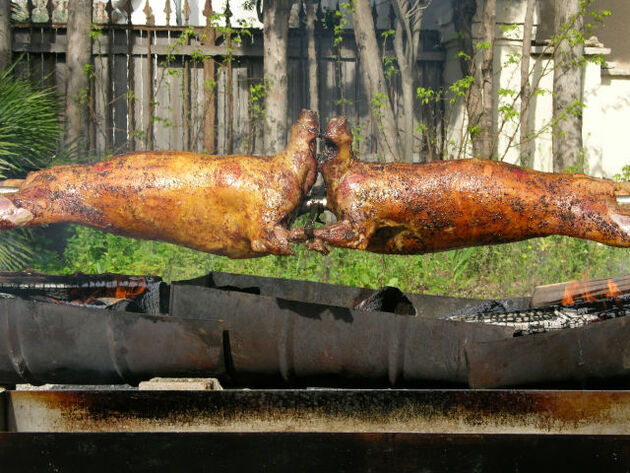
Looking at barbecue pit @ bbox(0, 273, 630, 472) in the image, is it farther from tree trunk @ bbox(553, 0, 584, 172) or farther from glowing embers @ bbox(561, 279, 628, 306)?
tree trunk @ bbox(553, 0, 584, 172)

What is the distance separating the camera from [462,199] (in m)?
3.08

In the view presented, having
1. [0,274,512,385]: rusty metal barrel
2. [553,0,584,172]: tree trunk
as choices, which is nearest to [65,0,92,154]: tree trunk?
[553,0,584,172]: tree trunk

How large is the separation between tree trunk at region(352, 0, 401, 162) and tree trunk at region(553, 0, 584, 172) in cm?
189

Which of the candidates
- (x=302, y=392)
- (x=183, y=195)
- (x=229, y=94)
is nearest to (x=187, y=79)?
(x=229, y=94)

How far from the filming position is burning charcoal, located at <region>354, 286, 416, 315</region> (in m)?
3.17

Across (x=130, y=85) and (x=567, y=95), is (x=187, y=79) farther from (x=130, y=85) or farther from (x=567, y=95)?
(x=567, y=95)

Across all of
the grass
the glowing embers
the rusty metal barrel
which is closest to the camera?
the rusty metal barrel

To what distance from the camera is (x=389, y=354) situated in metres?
2.68

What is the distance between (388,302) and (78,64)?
6835mm

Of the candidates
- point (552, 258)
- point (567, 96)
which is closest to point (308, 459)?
point (552, 258)

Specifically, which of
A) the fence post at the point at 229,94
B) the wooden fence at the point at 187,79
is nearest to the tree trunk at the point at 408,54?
the wooden fence at the point at 187,79

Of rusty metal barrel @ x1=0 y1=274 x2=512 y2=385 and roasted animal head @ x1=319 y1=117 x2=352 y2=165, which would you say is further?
roasted animal head @ x1=319 y1=117 x2=352 y2=165

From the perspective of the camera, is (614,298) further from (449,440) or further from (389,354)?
(449,440)

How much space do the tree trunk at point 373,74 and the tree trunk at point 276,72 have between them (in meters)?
0.90
